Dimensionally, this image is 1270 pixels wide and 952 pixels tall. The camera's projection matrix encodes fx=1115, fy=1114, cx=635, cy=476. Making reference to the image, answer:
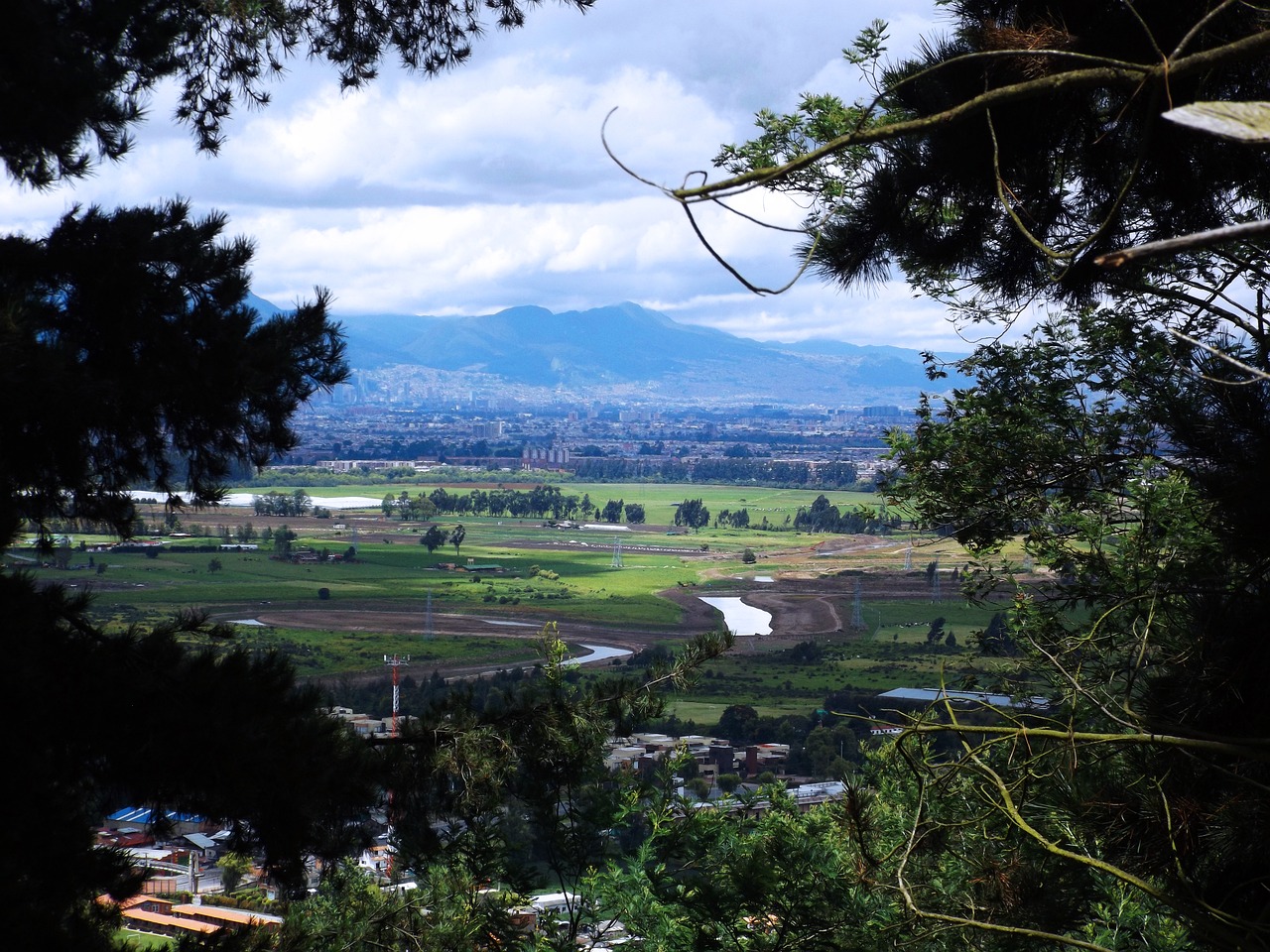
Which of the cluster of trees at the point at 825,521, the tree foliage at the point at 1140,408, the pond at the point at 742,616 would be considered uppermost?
the tree foliage at the point at 1140,408

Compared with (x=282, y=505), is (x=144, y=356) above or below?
above

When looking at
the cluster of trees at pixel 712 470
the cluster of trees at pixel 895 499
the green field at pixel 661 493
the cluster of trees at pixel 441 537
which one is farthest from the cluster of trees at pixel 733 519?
the cluster of trees at pixel 895 499

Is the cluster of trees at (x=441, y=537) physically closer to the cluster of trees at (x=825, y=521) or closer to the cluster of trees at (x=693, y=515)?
the cluster of trees at (x=693, y=515)

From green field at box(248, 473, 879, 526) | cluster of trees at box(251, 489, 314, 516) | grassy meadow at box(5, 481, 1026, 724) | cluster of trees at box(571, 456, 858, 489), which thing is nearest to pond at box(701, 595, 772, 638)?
grassy meadow at box(5, 481, 1026, 724)

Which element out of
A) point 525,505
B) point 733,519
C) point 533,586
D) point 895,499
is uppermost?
point 895,499

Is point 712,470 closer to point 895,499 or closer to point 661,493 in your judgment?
point 661,493

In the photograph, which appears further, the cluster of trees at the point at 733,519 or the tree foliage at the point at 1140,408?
the cluster of trees at the point at 733,519

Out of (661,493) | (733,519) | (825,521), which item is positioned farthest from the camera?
(661,493)

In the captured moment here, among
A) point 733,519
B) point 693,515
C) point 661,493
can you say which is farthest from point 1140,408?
point 661,493

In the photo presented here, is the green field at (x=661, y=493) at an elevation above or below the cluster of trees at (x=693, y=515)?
above

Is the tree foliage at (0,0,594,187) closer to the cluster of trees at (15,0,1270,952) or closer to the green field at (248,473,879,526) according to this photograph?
the cluster of trees at (15,0,1270,952)
